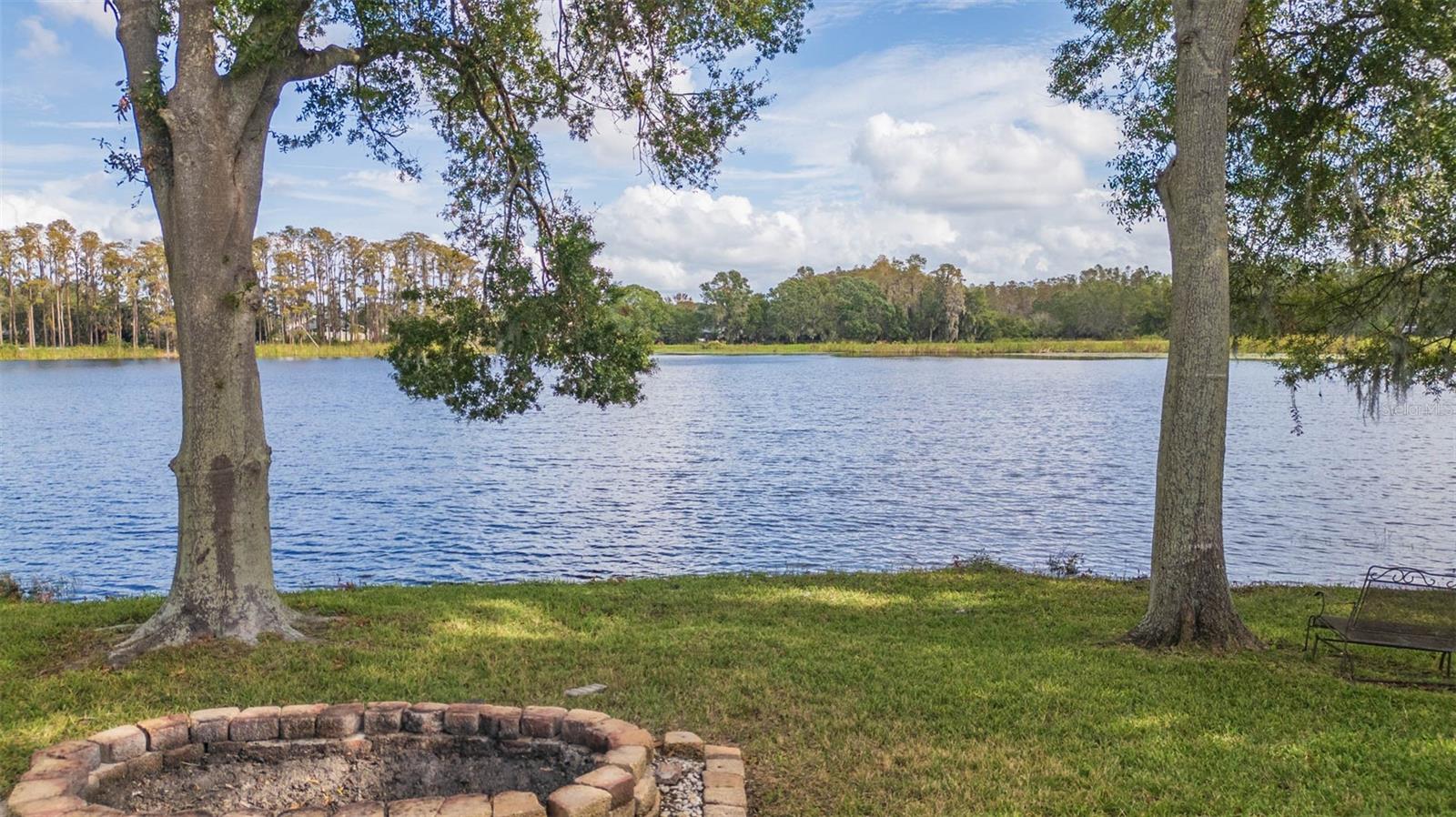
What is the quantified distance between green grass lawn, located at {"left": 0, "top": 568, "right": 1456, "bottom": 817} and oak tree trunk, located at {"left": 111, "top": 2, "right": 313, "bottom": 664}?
50cm

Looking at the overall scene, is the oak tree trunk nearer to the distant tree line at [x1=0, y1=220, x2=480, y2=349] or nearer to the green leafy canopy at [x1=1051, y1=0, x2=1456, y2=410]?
the green leafy canopy at [x1=1051, y1=0, x2=1456, y2=410]

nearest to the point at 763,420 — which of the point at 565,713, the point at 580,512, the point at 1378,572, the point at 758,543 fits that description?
the point at 580,512

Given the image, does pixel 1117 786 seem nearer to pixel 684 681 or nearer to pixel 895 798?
pixel 895 798

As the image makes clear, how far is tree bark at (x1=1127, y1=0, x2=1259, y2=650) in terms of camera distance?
7523 mm

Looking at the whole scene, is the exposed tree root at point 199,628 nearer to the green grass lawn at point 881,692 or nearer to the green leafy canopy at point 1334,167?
the green grass lawn at point 881,692

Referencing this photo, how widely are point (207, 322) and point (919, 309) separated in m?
123

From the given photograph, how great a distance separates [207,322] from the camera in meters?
7.42

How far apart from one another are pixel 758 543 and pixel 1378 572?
9564mm

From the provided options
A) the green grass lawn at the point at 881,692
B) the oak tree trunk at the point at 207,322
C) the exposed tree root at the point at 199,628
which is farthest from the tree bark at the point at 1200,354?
the oak tree trunk at the point at 207,322

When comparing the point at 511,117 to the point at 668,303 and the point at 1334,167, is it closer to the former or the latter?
the point at 1334,167

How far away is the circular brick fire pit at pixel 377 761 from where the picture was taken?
4469 millimetres

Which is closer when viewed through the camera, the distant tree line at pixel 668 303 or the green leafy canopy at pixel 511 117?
the green leafy canopy at pixel 511 117

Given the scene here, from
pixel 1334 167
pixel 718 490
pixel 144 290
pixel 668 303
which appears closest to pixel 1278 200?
pixel 1334 167

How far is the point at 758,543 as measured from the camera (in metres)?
16.5
